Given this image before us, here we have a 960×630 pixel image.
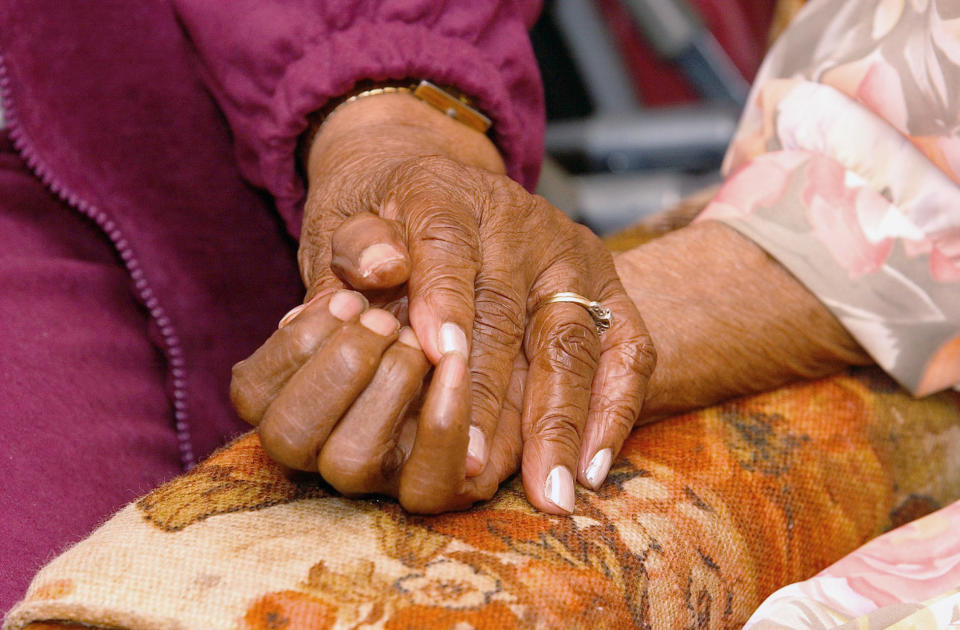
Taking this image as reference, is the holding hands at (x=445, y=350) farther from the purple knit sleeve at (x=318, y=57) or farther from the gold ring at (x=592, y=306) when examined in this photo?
the purple knit sleeve at (x=318, y=57)

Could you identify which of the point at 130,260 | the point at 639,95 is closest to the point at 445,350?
the point at 130,260

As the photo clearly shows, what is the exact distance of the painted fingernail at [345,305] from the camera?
47 centimetres

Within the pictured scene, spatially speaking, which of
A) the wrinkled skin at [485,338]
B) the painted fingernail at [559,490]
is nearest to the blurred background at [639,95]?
the wrinkled skin at [485,338]

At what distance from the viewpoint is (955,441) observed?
72 centimetres

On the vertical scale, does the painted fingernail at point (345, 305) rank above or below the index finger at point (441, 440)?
above

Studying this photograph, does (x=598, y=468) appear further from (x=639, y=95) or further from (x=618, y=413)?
(x=639, y=95)

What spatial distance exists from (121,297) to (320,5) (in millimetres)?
303

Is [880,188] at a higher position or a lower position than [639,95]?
higher

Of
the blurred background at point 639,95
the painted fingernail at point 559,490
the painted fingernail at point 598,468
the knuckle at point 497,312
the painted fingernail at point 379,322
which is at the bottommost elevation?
the blurred background at point 639,95

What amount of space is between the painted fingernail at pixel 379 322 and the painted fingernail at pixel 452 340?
0.08 ft

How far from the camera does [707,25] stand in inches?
61.8

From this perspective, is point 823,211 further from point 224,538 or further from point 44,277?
point 44,277

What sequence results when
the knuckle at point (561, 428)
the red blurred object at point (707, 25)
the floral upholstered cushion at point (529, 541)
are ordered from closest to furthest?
the floral upholstered cushion at point (529, 541) < the knuckle at point (561, 428) < the red blurred object at point (707, 25)

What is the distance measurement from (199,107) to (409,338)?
0.45 m
